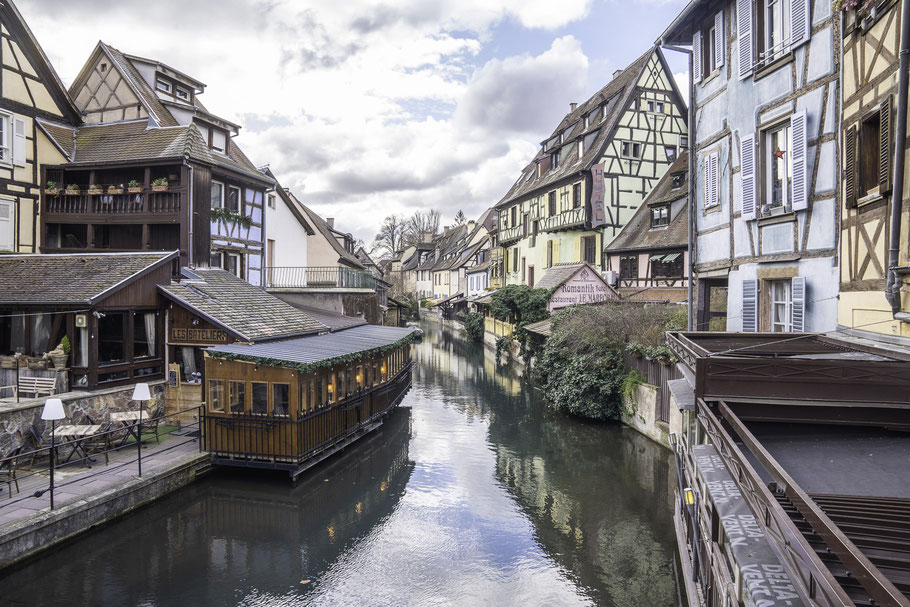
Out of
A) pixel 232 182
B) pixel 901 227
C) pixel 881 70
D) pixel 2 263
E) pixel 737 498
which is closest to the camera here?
pixel 737 498

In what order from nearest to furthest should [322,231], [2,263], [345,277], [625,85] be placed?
[2,263]
[345,277]
[625,85]
[322,231]

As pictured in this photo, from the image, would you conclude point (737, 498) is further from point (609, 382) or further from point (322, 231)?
point (322, 231)

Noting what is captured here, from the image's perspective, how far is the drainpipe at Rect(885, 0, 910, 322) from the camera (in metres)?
6.47

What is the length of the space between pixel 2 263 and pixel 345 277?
12.4 metres

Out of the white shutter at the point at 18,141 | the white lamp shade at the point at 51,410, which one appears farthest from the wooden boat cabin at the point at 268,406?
the white shutter at the point at 18,141

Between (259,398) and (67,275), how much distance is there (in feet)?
21.0

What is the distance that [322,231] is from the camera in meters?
33.7

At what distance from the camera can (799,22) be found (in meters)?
9.63

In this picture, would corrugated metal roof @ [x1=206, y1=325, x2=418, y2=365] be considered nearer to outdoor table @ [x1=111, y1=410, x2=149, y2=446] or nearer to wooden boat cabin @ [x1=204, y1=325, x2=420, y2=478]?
wooden boat cabin @ [x1=204, y1=325, x2=420, y2=478]

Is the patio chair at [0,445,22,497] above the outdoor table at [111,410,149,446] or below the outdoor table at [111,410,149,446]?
below

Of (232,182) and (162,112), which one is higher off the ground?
(162,112)

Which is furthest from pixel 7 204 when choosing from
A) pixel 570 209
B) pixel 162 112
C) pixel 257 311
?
pixel 570 209

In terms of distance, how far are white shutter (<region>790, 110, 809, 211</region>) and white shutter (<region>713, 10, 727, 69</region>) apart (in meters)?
3.05

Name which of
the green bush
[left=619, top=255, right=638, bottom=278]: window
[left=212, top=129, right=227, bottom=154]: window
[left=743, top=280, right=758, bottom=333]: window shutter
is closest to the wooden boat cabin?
[left=743, top=280, right=758, bottom=333]: window shutter
